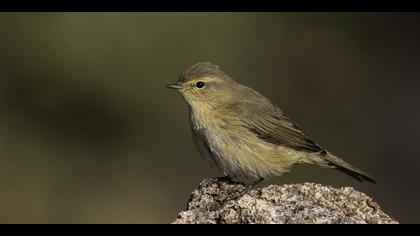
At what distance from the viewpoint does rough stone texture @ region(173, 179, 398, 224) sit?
16.7 ft

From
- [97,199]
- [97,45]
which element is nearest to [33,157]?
[97,199]

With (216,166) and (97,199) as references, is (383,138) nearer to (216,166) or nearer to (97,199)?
(97,199)

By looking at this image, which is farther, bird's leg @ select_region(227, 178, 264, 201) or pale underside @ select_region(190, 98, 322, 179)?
pale underside @ select_region(190, 98, 322, 179)

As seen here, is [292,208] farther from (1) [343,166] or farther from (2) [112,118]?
(2) [112,118]

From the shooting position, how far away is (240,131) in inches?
301

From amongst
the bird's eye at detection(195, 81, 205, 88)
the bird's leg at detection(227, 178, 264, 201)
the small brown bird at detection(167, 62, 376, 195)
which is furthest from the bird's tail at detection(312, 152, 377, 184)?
the bird's eye at detection(195, 81, 205, 88)

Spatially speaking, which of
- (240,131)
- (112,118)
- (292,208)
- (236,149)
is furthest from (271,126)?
(112,118)

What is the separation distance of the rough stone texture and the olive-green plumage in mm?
1397

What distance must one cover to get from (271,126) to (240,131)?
1.54 feet

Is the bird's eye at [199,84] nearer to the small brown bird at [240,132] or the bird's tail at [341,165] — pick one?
the small brown bird at [240,132]

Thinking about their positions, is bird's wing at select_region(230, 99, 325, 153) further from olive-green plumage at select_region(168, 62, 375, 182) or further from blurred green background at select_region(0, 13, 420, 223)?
blurred green background at select_region(0, 13, 420, 223)

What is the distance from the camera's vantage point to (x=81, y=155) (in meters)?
12.2

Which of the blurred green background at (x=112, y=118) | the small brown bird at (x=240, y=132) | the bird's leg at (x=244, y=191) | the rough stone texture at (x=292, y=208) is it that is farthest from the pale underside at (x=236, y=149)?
the blurred green background at (x=112, y=118)

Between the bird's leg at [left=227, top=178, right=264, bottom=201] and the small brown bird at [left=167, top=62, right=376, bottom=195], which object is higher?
the small brown bird at [left=167, top=62, right=376, bottom=195]
